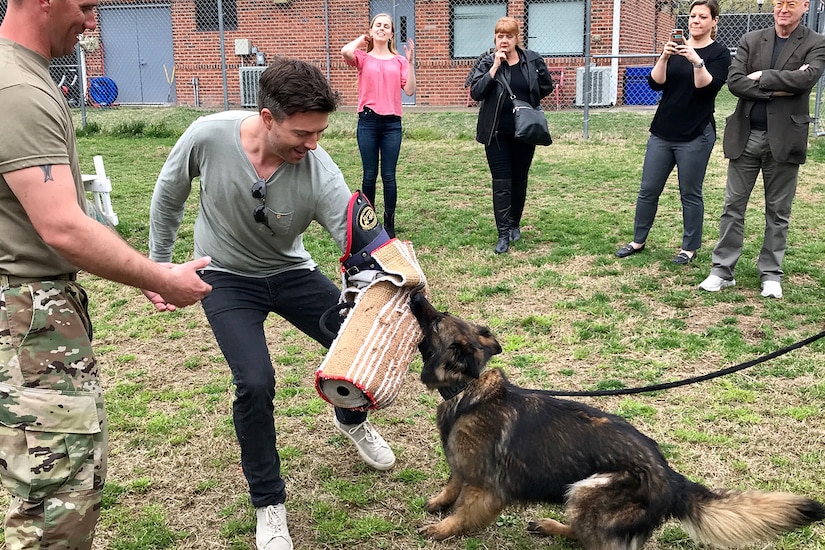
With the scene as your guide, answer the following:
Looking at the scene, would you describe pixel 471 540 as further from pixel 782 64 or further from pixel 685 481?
pixel 782 64

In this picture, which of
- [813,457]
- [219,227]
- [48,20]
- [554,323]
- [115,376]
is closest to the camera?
[48,20]

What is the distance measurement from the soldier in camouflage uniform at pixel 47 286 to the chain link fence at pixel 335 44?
14.9 m

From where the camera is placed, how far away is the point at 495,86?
7.11 m

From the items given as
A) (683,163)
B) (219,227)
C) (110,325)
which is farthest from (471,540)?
(683,163)

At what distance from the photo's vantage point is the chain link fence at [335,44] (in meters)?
17.6

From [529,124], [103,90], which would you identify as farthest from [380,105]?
[103,90]

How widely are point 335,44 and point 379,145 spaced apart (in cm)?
1190

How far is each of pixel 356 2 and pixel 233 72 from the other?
437 cm

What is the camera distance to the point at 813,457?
141 inches

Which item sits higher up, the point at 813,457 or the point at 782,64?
the point at 782,64

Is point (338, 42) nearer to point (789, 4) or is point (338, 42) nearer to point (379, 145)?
point (379, 145)

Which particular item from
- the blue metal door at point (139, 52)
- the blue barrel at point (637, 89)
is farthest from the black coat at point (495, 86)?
the blue metal door at point (139, 52)

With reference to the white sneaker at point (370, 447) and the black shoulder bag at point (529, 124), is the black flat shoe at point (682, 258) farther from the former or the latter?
the white sneaker at point (370, 447)

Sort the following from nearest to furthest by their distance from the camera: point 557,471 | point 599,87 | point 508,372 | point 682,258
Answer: point 557,471 → point 508,372 → point 682,258 → point 599,87
